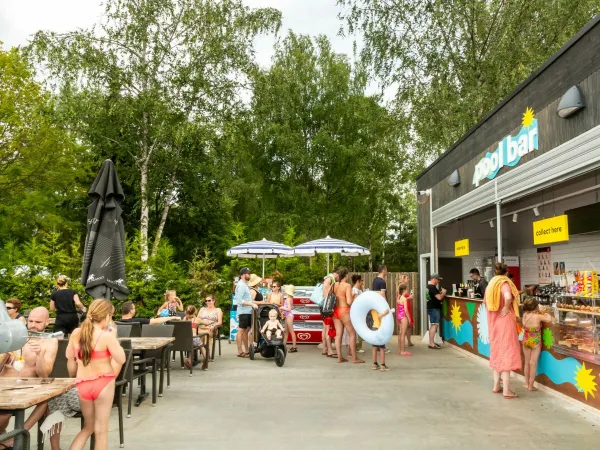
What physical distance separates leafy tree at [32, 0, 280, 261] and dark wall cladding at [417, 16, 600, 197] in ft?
35.4

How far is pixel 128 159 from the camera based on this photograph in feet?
71.4

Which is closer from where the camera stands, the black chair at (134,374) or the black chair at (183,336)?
the black chair at (134,374)

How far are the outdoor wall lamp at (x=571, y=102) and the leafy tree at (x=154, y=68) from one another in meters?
13.4

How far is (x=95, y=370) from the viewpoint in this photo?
14.1ft

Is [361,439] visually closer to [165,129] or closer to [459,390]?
[459,390]

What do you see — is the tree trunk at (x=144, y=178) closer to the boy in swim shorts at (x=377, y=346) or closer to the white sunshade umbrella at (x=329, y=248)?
the white sunshade umbrella at (x=329, y=248)

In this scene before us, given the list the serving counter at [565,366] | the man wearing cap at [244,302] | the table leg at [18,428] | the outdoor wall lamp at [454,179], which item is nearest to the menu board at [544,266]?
the outdoor wall lamp at [454,179]

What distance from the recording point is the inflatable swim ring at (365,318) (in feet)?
31.1

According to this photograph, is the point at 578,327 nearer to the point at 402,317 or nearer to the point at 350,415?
the point at 350,415

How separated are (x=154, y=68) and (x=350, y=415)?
15.7 meters

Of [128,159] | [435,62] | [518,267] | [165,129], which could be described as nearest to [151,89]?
[165,129]

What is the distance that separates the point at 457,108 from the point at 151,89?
969 centimetres

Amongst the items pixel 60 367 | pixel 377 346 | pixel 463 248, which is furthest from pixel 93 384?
pixel 463 248

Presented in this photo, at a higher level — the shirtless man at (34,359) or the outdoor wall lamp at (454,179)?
the outdoor wall lamp at (454,179)
